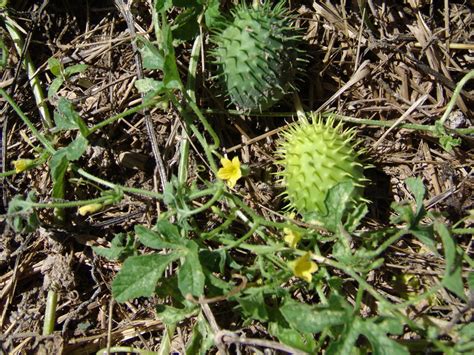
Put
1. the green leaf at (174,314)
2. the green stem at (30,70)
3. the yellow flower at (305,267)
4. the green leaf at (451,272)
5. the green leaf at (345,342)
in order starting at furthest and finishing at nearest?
the green stem at (30,70), the green leaf at (174,314), the yellow flower at (305,267), the green leaf at (345,342), the green leaf at (451,272)

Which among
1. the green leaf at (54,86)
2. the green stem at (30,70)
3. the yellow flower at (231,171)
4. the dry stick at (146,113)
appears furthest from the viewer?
the green stem at (30,70)

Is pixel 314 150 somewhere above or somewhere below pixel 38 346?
above

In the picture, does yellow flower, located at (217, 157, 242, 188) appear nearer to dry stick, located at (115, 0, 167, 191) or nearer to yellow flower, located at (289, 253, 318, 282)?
dry stick, located at (115, 0, 167, 191)

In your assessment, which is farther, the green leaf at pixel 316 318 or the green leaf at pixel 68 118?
the green leaf at pixel 68 118

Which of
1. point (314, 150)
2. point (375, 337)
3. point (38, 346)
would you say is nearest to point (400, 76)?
point (314, 150)

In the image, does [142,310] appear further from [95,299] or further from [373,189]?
[373,189]

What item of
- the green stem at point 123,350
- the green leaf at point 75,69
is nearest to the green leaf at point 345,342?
the green stem at point 123,350

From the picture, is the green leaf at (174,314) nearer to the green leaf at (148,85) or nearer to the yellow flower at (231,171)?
the yellow flower at (231,171)
